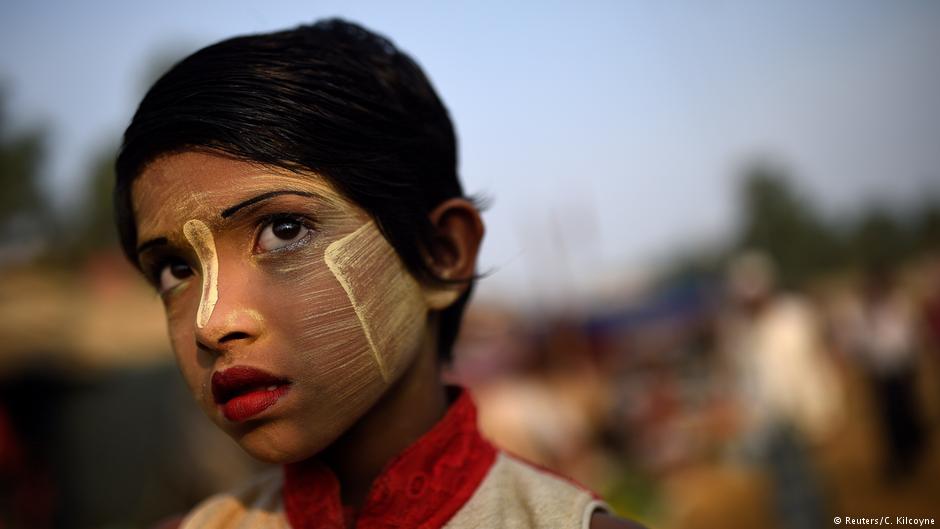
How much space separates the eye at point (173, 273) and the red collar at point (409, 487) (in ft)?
1.57

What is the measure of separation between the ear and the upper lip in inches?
17.2

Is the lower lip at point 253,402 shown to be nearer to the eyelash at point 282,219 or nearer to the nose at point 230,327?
the nose at point 230,327

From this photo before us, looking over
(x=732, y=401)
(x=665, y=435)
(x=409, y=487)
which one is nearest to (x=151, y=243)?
(x=409, y=487)

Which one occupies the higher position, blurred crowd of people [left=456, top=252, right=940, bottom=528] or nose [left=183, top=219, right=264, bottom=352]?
nose [left=183, top=219, right=264, bottom=352]

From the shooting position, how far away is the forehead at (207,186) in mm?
1401

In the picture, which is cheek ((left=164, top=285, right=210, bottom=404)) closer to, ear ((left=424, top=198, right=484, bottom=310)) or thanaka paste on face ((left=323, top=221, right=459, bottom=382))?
thanaka paste on face ((left=323, top=221, right=459, bottom=382))

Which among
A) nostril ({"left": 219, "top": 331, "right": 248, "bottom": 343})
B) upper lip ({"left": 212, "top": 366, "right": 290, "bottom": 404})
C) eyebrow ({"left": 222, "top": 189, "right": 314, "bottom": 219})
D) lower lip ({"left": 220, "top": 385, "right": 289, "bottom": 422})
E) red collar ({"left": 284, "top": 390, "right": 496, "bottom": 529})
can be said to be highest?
eyebrow ({"left": 222, "top": 189, "right": 314, "bottom": 219})

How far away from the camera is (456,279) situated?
171 cm

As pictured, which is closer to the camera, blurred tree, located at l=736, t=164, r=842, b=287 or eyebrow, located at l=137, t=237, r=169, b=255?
eyebrow, located at l=137, t=237, r=169, b=255

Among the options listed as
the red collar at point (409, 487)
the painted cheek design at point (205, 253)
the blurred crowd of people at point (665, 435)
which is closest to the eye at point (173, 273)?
the painted cheek design at point (205, 253)

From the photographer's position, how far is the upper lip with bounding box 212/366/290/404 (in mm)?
1341

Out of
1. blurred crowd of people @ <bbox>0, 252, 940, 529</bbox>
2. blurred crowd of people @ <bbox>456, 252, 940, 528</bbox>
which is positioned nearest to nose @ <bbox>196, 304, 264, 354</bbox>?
blurred crowd of people @ <bbox>0, 252, 940, 529</bbox>

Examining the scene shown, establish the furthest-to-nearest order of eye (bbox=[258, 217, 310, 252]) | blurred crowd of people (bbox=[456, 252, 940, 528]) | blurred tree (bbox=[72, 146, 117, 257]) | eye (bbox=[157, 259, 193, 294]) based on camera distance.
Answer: blurred tree (bbox=[72, 146, 117, 257]) < blurred crowd of people (bbox=[456, 252, 940, 528]) < eye (bbox=[157, 259, 193, 294]) < eye (bbox=[258, 217, 310, 252])

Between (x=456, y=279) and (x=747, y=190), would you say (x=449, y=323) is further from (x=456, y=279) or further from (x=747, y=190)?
(x=747, y=190)
